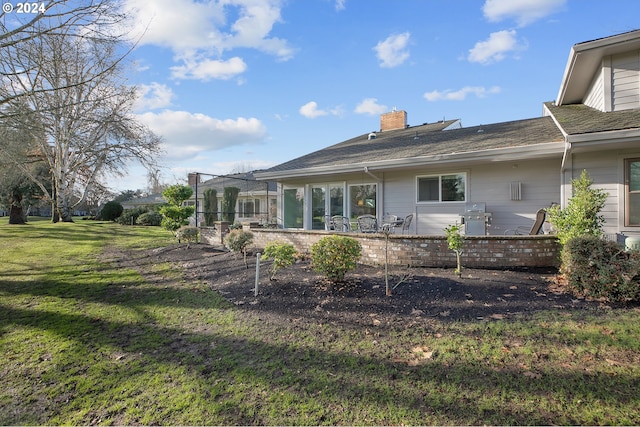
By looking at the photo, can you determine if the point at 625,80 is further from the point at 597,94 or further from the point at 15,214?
the point at 15,214

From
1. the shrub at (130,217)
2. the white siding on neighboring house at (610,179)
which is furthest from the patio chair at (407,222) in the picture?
the shrub at (130,217)

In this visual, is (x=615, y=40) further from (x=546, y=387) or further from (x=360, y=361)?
(x=360, y=361)

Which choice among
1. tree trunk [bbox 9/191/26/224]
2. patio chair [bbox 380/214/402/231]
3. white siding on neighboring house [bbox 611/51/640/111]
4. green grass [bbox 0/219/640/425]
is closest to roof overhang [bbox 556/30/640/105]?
white siding on neighboring house [bbox 611/51/640/111]

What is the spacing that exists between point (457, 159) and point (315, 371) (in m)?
7.26

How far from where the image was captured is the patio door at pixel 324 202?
1233 cm

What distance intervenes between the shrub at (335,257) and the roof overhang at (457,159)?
15.6 feet

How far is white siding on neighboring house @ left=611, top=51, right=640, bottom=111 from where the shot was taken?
23.5 feet

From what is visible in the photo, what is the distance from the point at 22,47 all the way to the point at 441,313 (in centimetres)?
877

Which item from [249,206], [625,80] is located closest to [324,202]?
[625,80]

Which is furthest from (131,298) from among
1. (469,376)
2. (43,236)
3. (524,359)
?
(43,236)

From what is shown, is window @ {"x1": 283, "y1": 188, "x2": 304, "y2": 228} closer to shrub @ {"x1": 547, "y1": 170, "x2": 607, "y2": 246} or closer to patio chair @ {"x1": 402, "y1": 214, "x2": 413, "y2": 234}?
patio chair @ {"x1": 402, "y1": 214, "x2": 413, "y2": 234}

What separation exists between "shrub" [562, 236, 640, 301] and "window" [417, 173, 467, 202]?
Answer: 4681mm

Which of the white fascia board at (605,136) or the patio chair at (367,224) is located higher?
the white fascia board at (605,136)

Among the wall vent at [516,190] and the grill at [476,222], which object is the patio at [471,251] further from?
the wall vent at [516,190]
